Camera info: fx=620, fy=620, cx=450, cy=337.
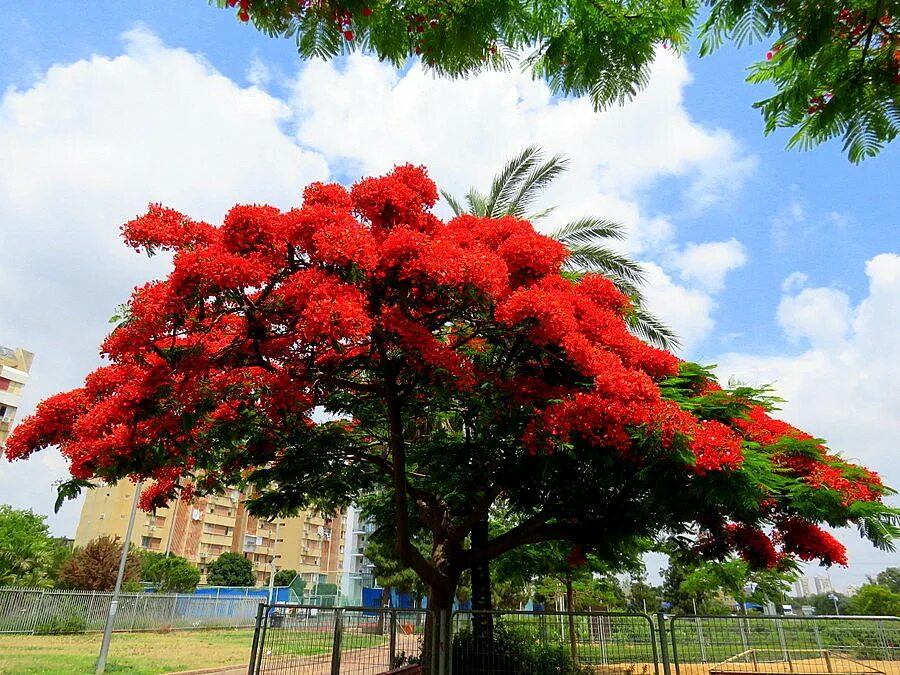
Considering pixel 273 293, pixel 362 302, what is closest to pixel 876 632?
pixel 362 302

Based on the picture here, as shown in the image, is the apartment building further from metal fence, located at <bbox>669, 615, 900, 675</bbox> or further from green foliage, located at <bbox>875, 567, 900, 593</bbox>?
green foliage, located at <bbox>875, 567, 900, 593</bbox>

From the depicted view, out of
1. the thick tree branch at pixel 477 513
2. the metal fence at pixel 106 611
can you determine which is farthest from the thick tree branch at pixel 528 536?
the metal fence at pixel 106 611

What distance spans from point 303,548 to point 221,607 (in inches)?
1574

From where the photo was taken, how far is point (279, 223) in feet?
23.2

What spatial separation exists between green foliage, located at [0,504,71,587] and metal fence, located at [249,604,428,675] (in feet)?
75.4

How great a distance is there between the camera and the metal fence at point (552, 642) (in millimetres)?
8273

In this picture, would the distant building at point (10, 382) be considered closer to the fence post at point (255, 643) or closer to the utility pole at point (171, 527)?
the utility pole at point (171, 527)

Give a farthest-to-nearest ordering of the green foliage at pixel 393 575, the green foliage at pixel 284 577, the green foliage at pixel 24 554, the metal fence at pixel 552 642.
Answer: the green foliage at pixel 284 577
the green foliage at pixel 393 575
the green foliage at pixel 24 554
the metal fence at pixel 552 642

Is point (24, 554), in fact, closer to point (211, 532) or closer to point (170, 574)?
point (170, 574)

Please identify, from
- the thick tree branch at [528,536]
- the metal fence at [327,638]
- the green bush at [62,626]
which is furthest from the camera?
the green bush at [62,626]

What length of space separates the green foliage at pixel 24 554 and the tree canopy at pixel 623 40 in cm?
3131

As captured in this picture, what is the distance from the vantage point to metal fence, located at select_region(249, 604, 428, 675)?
30.2 ft

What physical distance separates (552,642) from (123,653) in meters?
18.9

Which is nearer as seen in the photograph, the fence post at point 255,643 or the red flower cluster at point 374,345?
the red flower cluster at point 374,345
